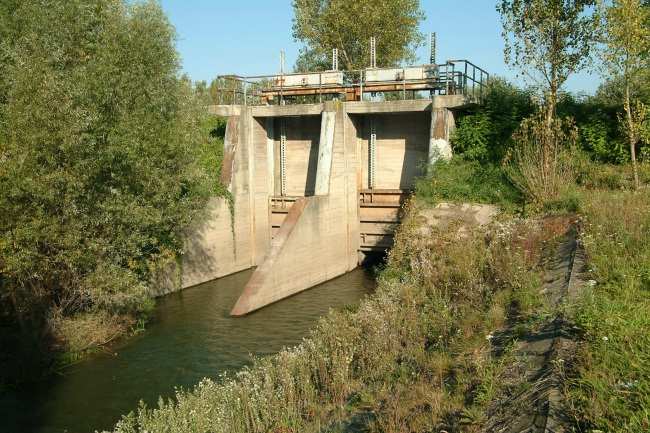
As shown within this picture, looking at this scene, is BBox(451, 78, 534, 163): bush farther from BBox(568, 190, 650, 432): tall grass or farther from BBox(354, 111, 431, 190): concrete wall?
BBox(568, 190, 650, 432): tall grass

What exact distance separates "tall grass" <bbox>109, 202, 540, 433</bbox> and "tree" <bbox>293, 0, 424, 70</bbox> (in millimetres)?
23981

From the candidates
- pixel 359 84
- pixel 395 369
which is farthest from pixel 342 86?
pixel 395 369

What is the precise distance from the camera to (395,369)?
748 centimetres

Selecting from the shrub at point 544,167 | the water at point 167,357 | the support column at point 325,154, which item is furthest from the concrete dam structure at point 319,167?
the shrub at point 544,167

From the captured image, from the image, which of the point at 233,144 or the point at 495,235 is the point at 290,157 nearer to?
the point at 233,144

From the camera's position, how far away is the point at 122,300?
13031mm

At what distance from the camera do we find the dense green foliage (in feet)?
34.0


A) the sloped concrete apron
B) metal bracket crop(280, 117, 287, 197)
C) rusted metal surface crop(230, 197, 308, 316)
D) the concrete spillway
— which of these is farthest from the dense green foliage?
the sloped concrete apron

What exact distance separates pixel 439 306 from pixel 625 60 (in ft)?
30.6

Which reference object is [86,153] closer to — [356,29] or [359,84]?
[359,84]

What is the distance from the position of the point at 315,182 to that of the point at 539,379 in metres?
16.3

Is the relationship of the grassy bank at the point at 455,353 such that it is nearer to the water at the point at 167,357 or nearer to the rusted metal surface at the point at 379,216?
the water at the point at 167,357

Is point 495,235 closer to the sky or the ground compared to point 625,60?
closer to the ground

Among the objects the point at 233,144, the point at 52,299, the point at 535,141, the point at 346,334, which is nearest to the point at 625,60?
the point at 535,141
